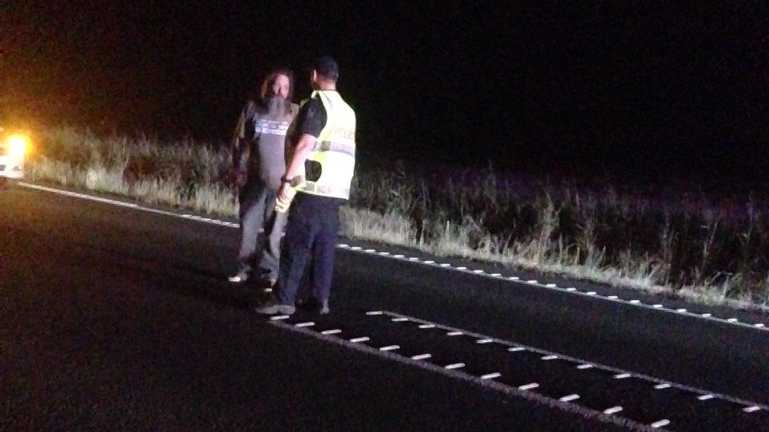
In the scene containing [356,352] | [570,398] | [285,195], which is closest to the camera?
[570,398]

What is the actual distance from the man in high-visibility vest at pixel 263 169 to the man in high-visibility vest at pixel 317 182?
4.09 feet

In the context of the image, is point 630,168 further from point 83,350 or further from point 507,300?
point 83,350

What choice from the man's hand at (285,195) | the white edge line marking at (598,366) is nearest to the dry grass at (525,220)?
the white edge line marking at (598,366)

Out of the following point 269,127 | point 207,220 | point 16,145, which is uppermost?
point 269,127

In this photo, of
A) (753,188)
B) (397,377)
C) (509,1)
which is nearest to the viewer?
(397,377)

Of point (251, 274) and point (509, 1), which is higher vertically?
point (509, 1)

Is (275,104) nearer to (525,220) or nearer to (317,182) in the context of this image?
(317,182)

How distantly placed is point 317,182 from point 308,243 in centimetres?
46

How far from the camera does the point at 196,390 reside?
7016mm

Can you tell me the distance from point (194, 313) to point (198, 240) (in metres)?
4.32

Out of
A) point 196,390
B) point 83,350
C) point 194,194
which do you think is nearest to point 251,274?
point 83,350

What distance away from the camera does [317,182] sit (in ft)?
30.7

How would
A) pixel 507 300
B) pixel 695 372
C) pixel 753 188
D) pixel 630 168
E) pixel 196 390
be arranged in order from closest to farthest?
1. pixel 196 390
2. pixel 695 372
3. pixel 507 300
4. pixel 753 188
5. pixel 630 168

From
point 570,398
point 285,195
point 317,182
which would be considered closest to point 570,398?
point 570,398
